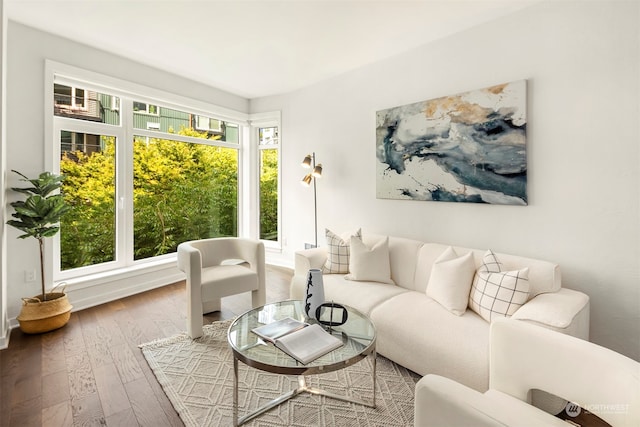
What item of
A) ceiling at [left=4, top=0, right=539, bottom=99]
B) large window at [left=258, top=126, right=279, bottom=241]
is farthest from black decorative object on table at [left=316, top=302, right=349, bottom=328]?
large window at [left=258, top=126, right=279, bottom=241]

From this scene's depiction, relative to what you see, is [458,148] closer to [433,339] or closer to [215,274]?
[433,339]

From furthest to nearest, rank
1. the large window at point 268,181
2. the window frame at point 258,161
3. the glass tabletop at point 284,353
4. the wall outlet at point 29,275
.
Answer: the large window at point 268,181 → the window frame at point 258,161 → the wall outlet at point 29,275 → the glass tabletop at point 284,353

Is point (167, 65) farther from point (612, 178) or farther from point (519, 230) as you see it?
point (612, 178)

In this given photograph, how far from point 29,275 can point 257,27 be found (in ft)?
10.3

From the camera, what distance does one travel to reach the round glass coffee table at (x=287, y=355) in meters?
1.44

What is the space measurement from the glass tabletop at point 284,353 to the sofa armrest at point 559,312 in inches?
35.7

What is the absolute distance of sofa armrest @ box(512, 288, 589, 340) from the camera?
63.7 inches

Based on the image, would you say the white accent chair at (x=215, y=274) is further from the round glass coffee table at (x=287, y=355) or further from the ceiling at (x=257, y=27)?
the ceiling at (x=257, y=27)

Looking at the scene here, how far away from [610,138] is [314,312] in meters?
2.32

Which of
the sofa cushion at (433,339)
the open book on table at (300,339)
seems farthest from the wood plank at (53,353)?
the sofa cushion at (433,339)

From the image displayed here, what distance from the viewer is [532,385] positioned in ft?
3.96

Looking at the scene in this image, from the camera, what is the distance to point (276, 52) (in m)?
3.22

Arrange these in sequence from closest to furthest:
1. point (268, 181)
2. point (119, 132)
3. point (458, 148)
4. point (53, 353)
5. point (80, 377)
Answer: point (80, 377) → point (53, 353) → point (458, 148) → point (119, 132) → point (268, 181)

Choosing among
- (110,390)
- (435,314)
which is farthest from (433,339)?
(110,390)
